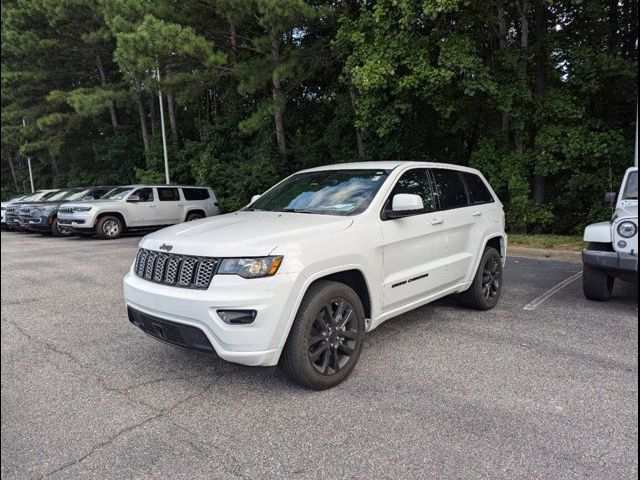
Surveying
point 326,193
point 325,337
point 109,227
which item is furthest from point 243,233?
point 109,227

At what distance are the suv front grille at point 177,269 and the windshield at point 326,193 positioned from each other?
4.25 ft

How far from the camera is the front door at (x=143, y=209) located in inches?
588

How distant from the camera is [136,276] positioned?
380 centimetres

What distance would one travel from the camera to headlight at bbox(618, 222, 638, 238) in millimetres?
5109

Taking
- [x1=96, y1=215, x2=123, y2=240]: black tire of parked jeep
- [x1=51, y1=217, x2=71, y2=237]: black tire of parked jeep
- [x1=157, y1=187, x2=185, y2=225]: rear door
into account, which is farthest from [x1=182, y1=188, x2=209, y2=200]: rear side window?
[x1=51, y1=217, x2=71, y2=237]: black tire of parked jeep

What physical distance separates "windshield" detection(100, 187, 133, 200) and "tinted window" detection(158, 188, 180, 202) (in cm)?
96

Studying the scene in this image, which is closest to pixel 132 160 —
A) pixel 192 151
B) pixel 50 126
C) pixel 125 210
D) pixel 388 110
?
pixel 50 126

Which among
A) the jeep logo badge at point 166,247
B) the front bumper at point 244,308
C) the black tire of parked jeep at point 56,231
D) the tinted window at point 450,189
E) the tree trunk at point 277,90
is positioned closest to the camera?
the front bumper at point 244,308

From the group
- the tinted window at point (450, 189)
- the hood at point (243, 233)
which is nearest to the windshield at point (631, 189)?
the tinted window at point (450, 189)

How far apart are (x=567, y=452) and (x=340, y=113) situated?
52.5 ft

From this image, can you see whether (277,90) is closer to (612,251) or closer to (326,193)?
(326,193)

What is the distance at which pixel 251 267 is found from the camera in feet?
10.4

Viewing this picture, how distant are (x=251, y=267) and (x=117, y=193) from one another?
13.9m

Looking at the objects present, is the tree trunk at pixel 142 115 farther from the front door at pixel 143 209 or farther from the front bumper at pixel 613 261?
Result: the front bumper at pixel 613 261
